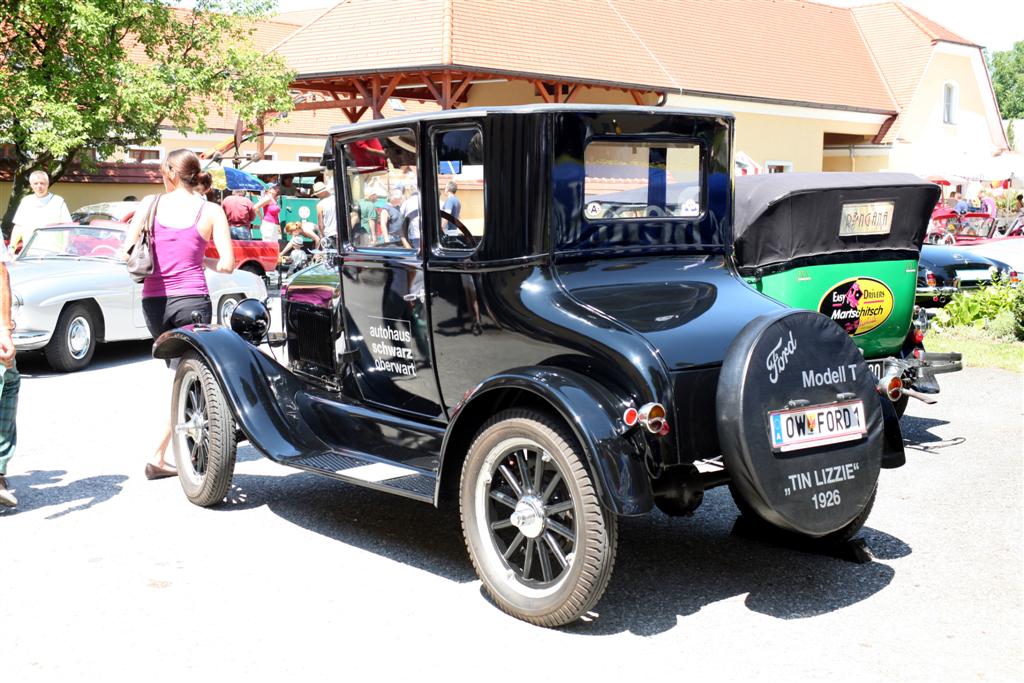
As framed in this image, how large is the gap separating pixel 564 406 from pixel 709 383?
24.5 inches

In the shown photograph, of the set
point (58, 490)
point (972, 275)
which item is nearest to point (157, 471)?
point (58, 490)

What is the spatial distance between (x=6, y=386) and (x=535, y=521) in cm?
311

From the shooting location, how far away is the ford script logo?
13.8 ft

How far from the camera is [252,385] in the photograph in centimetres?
583

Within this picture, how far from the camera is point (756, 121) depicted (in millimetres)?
32969

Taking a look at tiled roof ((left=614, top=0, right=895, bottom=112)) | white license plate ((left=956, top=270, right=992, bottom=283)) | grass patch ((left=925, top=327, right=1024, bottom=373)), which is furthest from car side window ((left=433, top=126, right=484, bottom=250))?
tiled roof ((left=614, top=0, right=895, bottom=112))

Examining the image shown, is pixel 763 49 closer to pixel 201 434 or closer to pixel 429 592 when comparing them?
pixel 201 434

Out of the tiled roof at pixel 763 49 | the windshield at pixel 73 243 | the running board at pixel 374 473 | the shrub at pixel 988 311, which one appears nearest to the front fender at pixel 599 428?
the running board at pixel 374 473

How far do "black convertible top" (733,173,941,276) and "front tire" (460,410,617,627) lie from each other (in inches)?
143

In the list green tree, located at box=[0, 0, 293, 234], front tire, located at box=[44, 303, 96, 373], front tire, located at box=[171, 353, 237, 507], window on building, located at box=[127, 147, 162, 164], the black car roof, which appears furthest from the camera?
window on building, located at box=[127, 147, 162, 164]

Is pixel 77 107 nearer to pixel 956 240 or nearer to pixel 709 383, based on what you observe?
pixel 956 240

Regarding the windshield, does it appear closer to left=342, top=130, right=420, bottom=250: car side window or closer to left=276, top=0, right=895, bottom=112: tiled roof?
left=342, top=130, right=420, bottom=250: car side window

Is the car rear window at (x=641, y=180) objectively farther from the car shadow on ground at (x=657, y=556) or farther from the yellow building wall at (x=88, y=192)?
the yellow building wall at (x=88, y=192)

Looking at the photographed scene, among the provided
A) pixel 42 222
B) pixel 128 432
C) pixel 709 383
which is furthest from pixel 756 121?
pixel 709 383
